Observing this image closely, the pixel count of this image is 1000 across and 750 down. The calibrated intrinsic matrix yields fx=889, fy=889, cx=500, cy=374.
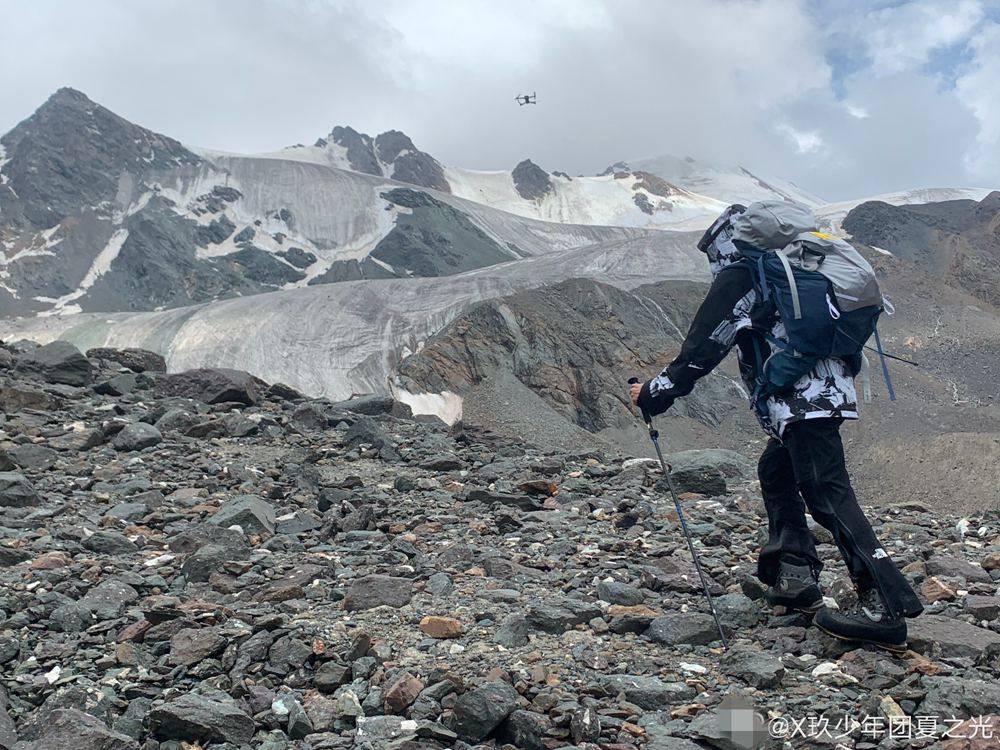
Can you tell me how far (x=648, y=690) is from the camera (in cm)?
369

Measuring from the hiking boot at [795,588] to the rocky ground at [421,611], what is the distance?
0.12 m

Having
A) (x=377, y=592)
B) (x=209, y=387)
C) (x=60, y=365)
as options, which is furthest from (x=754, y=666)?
(x=60, y=365)

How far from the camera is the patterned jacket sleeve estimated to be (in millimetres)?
4461

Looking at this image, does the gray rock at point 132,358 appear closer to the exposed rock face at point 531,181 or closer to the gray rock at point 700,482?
the gray rock at point 700,482

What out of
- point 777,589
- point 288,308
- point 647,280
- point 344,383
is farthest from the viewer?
point 647,280

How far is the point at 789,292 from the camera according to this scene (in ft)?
13.8

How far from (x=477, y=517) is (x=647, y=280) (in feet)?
111

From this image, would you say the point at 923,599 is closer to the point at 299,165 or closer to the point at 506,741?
the point at 506,741

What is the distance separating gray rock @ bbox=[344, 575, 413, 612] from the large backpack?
2274mm

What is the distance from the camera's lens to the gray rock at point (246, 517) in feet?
21.7

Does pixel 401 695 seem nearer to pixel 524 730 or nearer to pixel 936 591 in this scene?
pixel 524 730

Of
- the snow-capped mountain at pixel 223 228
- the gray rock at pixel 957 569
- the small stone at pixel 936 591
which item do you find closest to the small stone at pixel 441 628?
the small stone at pixel 936 591

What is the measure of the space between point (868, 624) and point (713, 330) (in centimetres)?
154

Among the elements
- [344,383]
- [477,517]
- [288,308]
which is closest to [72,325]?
[288,308]
